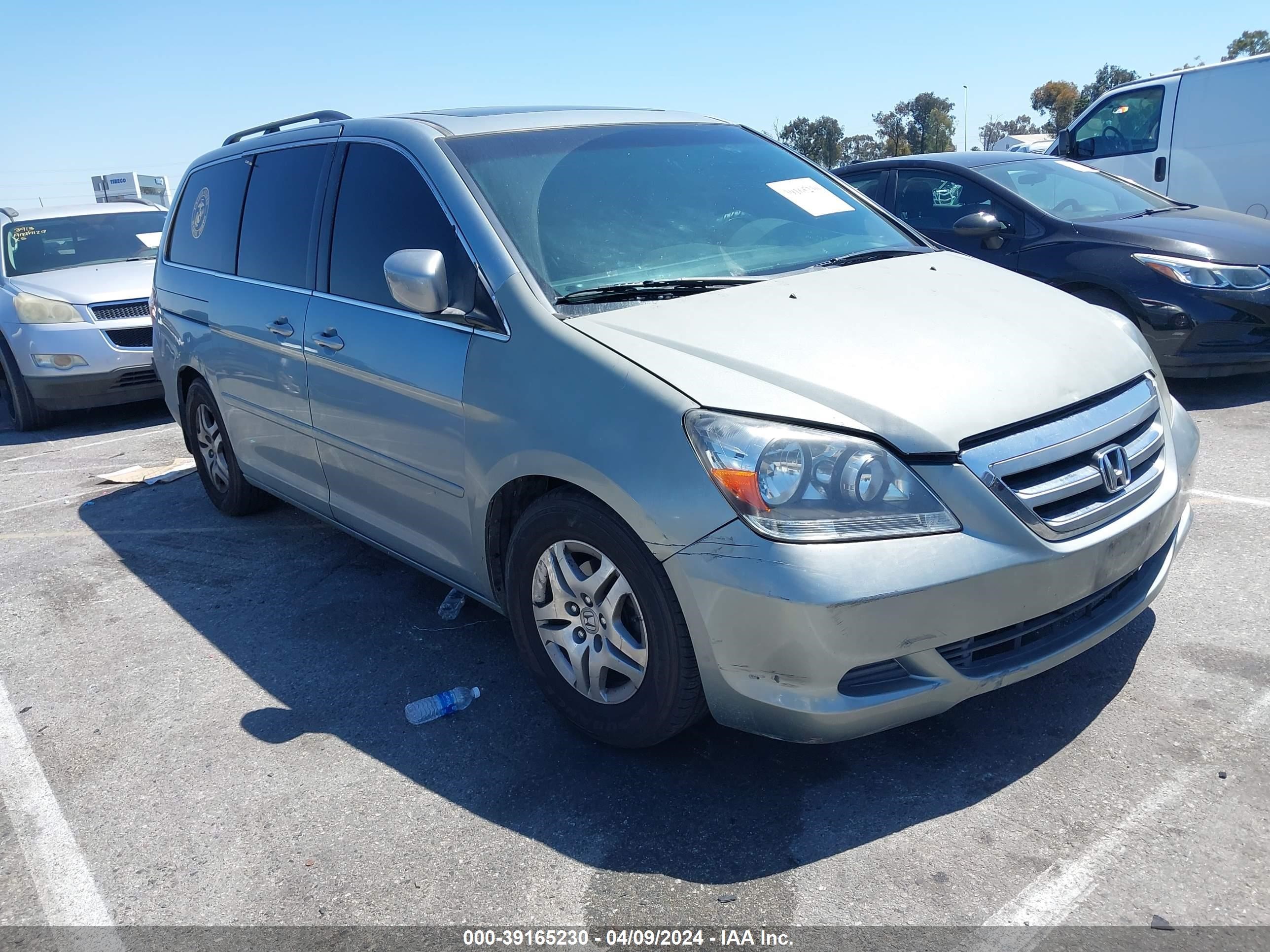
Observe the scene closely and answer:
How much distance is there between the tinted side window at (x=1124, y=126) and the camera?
10.0m

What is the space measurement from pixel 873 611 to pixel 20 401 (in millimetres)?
8530

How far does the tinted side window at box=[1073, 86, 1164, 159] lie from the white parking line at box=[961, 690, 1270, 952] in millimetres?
9151

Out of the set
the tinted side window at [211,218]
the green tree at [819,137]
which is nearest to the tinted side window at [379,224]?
the tinted side window at [211,218]

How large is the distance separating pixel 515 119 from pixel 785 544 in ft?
7.20

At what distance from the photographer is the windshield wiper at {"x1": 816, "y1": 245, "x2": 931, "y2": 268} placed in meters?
3.57

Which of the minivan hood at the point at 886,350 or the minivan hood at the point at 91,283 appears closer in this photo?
the minivan hood at the point at 886,350

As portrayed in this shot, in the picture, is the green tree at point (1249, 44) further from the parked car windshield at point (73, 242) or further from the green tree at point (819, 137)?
the parked car windshield at point (73, 242)

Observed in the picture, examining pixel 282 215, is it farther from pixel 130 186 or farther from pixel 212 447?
pixel 130 186

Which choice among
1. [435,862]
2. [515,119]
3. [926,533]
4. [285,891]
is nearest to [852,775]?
[926,533]

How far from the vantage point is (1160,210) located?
7113 millimetres

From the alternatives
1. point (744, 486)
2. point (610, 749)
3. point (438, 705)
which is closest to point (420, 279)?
point (744, 486)

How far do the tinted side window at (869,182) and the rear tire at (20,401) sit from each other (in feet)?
22.4

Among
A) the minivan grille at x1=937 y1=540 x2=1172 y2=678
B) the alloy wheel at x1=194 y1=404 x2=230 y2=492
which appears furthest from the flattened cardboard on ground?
the minivan grille at x1=937 y1=540 x2=1172 y2=678

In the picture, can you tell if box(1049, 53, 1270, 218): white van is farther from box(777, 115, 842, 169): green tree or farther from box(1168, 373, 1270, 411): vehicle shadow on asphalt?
box(777, 115, 842, 169): green tree
